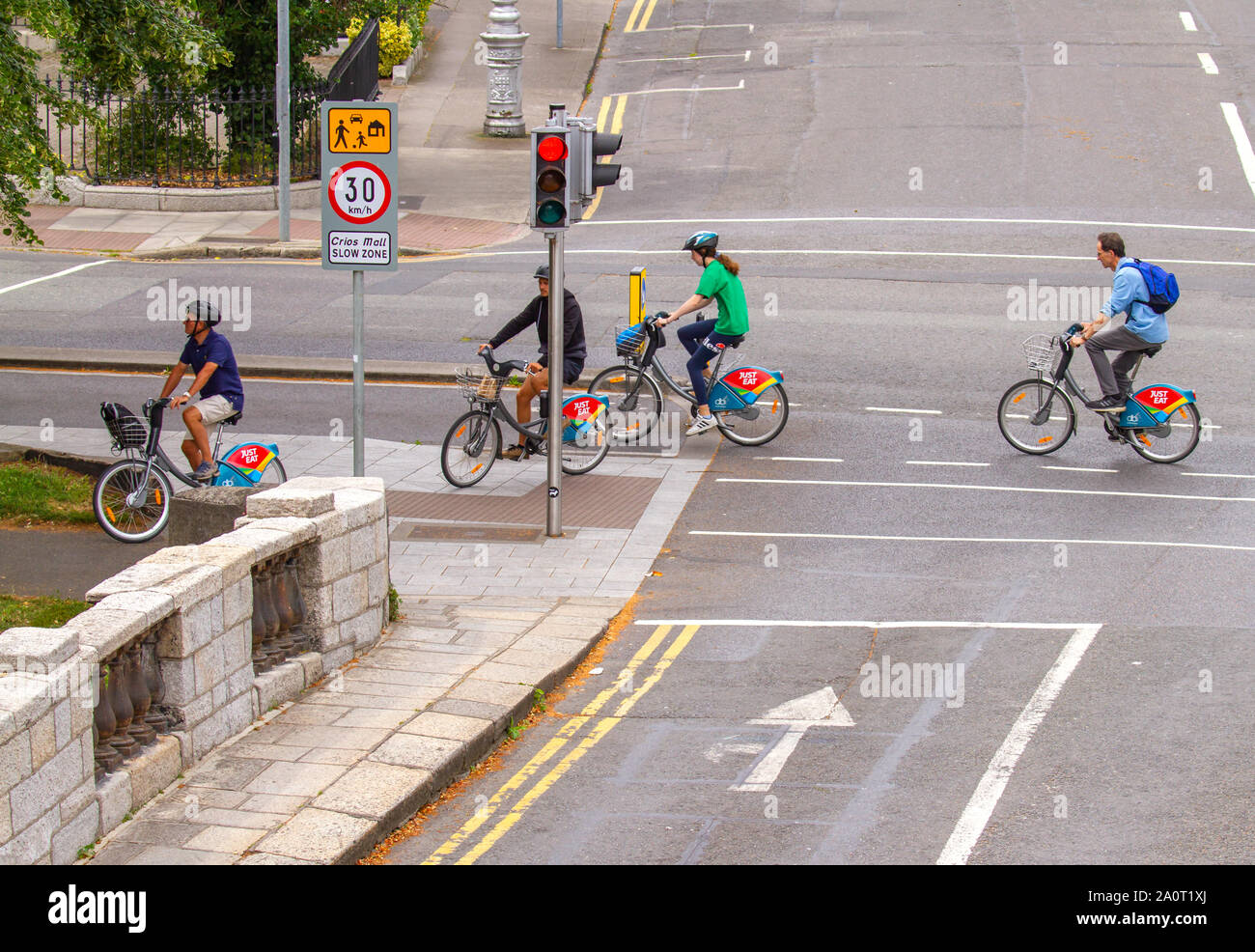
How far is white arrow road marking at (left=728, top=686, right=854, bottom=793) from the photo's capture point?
7.66 m

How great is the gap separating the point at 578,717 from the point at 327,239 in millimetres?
4022

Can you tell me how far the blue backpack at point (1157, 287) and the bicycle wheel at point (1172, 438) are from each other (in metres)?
1.02

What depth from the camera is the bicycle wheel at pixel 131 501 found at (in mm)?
11766

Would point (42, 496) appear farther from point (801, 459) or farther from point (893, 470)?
point (893, 470)

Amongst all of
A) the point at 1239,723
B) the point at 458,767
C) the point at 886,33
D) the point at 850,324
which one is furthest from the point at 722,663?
the point at 886,33

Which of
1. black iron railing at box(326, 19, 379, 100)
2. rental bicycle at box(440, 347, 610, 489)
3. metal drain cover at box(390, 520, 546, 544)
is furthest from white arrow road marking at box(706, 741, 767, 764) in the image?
black iron railing at box(326, 19, 379, 100)

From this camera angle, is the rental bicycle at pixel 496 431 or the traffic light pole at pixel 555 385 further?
the rental bicycle at pixel 496 431

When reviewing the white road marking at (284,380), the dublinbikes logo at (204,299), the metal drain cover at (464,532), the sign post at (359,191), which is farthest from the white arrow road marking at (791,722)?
the dublinbikes logo at (204,299)

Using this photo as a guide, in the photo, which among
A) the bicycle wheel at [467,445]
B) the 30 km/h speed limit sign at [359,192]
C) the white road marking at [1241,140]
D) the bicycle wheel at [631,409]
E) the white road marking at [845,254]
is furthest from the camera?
the white road marking at [1241,140]

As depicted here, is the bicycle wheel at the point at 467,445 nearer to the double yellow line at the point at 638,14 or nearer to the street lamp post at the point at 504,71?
the street lamp post at the point at 504,71

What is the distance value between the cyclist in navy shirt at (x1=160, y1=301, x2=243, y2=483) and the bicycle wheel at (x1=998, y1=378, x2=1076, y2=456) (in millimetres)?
7465

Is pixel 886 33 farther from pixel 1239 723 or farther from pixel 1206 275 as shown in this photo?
pixel 1239 723

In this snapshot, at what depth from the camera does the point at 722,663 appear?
9508 mm

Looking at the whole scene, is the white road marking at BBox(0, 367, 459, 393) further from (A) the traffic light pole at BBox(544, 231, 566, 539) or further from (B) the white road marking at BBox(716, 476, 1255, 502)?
(A) the traffic light pole at BBox(544, 231, 566, 539)
